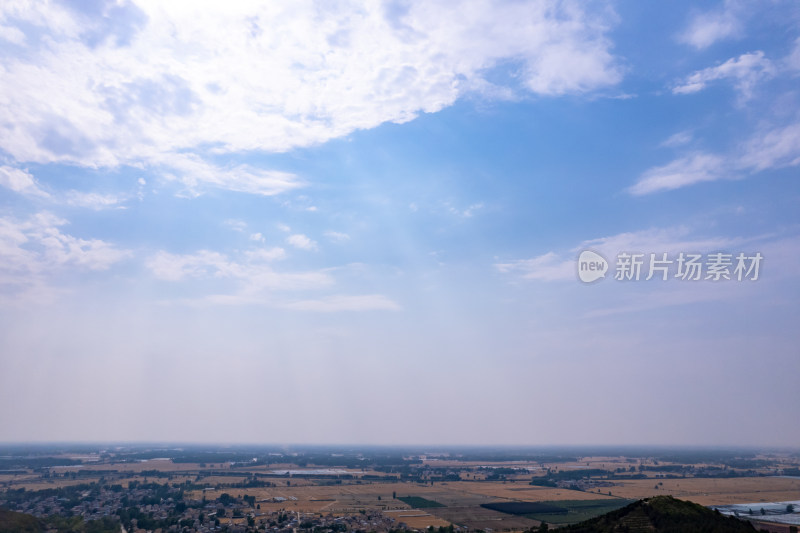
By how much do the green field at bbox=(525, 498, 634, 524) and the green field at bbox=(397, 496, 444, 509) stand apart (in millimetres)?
9214

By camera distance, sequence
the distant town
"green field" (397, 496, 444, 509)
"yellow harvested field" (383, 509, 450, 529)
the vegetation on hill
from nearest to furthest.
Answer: the vegetation on hill < the distant town < "yellow harvested field" (383, 509, 450, 529) < "green field" (397, 496, 444, 509)

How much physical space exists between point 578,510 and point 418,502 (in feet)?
46.5

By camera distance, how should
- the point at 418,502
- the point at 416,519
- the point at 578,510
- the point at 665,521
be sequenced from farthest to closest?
1. the point at 418,502
2. the point at 578,510
3. the point at 416,519
4. the point at 665,521

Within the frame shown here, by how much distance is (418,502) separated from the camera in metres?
50.4

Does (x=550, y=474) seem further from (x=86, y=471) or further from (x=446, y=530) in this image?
(x=86, y=471)

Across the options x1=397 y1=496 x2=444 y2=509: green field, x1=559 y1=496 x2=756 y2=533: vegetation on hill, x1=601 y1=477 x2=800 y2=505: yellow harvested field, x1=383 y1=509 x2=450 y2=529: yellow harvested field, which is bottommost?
x1=397 y1=496 x2=444 y2=509: green field

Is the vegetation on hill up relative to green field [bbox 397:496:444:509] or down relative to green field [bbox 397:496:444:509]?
up

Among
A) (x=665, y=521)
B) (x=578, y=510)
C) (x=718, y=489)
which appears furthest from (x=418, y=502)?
(x=718, y=489)

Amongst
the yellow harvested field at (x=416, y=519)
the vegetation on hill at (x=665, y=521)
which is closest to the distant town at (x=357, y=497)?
the yellow harvested field at (x=416, y=519)

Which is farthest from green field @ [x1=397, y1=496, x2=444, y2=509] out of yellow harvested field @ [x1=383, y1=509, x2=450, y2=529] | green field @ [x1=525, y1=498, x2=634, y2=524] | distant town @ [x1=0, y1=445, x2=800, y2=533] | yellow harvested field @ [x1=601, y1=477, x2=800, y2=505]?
yellow harvested field @ [x1=601, y1=477, x2=800, y2=505]

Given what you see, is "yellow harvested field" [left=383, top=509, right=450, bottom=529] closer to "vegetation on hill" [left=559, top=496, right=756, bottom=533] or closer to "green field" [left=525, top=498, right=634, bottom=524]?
"green field" [left=525, top=498, right=634, bottom=524]

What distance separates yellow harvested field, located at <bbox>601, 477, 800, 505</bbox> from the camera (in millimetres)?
49812

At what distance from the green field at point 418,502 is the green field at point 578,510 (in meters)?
9.21

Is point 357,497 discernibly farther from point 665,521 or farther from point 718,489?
point 718,489
